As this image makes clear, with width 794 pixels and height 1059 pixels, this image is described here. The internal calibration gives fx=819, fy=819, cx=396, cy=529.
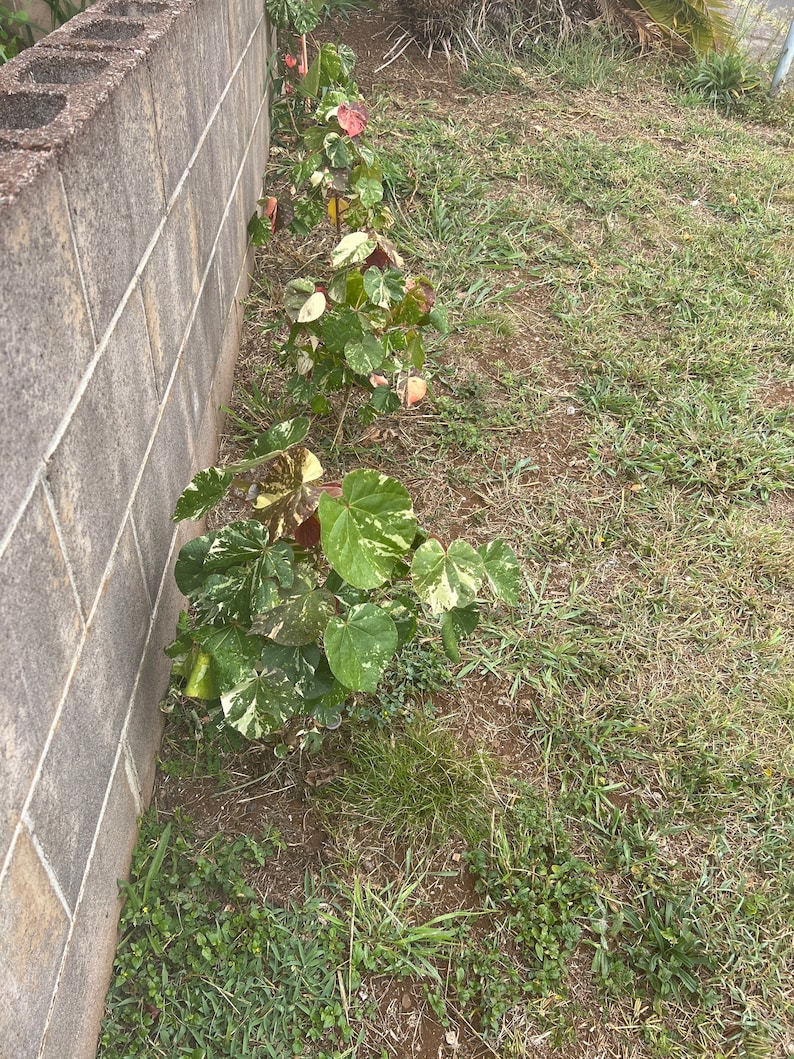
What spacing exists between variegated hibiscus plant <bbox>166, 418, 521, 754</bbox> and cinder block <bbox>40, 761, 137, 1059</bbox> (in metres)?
0.23

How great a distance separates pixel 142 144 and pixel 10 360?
25.0 inches

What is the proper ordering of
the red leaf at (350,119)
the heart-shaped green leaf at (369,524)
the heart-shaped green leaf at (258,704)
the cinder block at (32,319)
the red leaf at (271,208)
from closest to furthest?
the cinder block at (32,319)
the heart-shaped green leaf at (369,524)
the heart-shaped green leaf at (258,704)
the red leaf at (350,119)
the red leaf at (271,208)

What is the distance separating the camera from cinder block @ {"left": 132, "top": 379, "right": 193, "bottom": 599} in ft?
4.52

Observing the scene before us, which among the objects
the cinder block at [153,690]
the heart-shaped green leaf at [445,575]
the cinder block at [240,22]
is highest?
the cinder block at [240,22]

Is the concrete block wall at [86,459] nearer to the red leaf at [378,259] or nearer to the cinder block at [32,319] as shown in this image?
the cinder block at [32,319]

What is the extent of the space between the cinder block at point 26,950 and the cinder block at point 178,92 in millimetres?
1143

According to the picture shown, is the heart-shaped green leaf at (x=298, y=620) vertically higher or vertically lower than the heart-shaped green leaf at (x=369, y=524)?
lower

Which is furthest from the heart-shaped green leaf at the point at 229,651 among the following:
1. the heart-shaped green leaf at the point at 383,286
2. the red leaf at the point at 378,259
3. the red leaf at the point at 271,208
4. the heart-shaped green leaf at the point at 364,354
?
the red leaf at the point at 271,208

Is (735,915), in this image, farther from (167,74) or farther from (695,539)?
(167,74)

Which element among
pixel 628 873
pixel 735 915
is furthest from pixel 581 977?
pixel 735 915

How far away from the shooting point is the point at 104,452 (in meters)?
1.15

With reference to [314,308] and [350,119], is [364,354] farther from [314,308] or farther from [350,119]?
[350,119]

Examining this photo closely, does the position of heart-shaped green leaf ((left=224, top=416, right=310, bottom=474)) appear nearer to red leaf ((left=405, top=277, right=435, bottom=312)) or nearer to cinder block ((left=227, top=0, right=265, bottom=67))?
red leaf ((left=405, top=277, right=435, bottom=312))

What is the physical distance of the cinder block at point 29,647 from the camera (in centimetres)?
85
